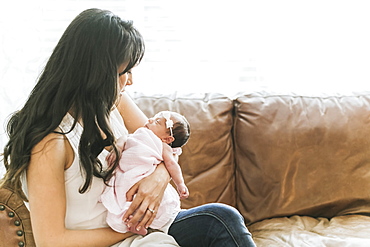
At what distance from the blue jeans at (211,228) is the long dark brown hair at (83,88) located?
368 millimetres

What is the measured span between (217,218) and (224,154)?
0.61 metres

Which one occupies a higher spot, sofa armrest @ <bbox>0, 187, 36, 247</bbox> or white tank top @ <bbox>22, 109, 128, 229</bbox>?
white tank top @ <bbox>22, 109, 128, 229</bbox>

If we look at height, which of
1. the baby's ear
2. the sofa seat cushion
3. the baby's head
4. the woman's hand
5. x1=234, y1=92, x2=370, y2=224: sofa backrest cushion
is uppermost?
the baby's head

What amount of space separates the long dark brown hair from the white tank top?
0.11ft

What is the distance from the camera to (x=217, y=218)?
5.17ft

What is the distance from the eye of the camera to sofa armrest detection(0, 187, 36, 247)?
1.58m

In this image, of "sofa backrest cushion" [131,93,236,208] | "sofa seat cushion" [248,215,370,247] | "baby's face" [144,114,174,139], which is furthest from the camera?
"sofa backrest cushion" [131,93,236,208]

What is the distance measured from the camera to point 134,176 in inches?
60.5

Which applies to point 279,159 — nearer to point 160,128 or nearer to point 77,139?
point 160,128

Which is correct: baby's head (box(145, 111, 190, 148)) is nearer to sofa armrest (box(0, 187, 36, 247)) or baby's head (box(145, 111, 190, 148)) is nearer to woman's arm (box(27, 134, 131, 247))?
woman's arm (box(27, 134, 131, 247))

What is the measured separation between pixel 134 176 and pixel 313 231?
2.84ft

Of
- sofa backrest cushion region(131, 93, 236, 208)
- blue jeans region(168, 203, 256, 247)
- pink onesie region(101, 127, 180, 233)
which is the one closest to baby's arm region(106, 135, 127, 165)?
pink onesie region(101, 127, 180, 233)

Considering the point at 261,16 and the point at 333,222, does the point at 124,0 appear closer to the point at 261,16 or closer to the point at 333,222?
the point at 261,16

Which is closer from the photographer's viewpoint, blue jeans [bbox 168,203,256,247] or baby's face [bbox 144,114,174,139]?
blue jeans [bbox 168,203,256,247]
